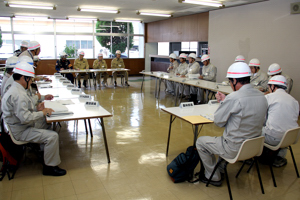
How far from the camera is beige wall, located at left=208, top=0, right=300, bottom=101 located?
20.6 feet

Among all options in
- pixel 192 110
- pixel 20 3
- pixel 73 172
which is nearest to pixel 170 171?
pixel 192 110

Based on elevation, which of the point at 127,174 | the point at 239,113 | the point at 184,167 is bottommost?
the point at 127,174

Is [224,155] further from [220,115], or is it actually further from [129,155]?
[129,155]

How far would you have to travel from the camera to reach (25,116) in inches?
114

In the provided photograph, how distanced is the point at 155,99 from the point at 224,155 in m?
5.18

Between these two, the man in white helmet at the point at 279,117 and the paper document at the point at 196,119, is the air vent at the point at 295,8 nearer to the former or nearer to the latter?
the man in white helmet at the point at 279,117

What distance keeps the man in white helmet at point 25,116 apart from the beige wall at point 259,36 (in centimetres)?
575

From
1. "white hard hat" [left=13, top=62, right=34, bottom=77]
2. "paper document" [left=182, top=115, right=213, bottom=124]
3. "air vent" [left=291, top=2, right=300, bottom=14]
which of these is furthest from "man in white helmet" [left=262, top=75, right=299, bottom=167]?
"air vent" [left=291, top=2, right=300, bottom=14]

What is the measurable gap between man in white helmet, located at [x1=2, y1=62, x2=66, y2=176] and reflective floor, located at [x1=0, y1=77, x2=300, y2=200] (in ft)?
0.77

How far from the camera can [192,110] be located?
11.8 ft

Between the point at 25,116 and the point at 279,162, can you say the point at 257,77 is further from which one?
the point at 25,116

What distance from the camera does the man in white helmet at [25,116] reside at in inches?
114

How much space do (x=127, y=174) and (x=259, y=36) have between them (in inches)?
229

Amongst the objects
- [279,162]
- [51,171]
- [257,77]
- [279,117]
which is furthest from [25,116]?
[257,77]
